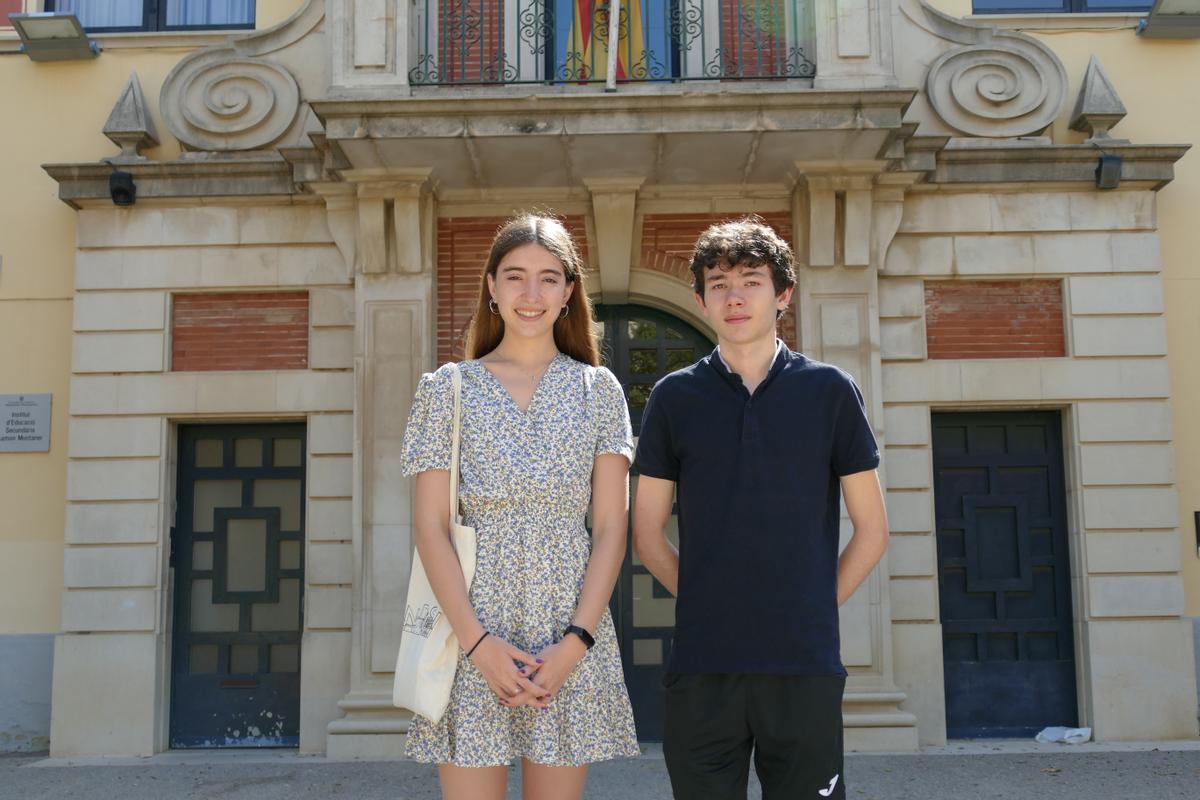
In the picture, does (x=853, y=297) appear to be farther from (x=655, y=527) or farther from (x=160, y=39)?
(x=160, y=39)

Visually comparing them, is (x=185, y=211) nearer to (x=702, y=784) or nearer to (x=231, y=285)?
(x=231, y=285)

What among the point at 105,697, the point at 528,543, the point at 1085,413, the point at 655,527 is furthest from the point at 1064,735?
the point at 105,697

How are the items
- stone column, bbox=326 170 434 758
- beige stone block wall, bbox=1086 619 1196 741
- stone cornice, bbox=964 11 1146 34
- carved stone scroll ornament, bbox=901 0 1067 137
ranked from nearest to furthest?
stone column, bbox=326 170 434 758 < beige stone block wall, bbox=1086 619 1196 741 < carved stone scroll ornament, bbox=901 0 1067 137 < stone cornice, bbox=964 11 1146 34

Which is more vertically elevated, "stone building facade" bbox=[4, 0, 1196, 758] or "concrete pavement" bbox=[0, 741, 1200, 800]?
"stone building facade" bbox=[4, 0, 1196, 758]

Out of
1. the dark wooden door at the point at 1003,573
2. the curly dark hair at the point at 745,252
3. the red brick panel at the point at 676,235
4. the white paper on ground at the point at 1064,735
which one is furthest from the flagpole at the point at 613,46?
the white paper on ground at the point at 1064,735

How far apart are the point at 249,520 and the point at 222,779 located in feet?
7.02

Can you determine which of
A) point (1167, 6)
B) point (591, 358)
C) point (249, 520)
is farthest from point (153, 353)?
point (1167, 6)

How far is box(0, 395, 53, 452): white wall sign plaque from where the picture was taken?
878cm

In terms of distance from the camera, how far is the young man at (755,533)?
2.88 meters

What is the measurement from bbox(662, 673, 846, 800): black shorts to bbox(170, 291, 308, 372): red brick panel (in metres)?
6.40

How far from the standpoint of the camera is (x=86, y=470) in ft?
28.0

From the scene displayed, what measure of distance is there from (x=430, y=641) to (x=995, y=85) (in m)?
7.36

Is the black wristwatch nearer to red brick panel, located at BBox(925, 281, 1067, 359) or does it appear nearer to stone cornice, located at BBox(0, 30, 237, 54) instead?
red brick panel, located at BBox(925, 281, 1067, 359)

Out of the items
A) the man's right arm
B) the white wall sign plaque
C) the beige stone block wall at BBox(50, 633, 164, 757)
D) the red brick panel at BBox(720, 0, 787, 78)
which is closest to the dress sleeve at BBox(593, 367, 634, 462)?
the man's right arm
